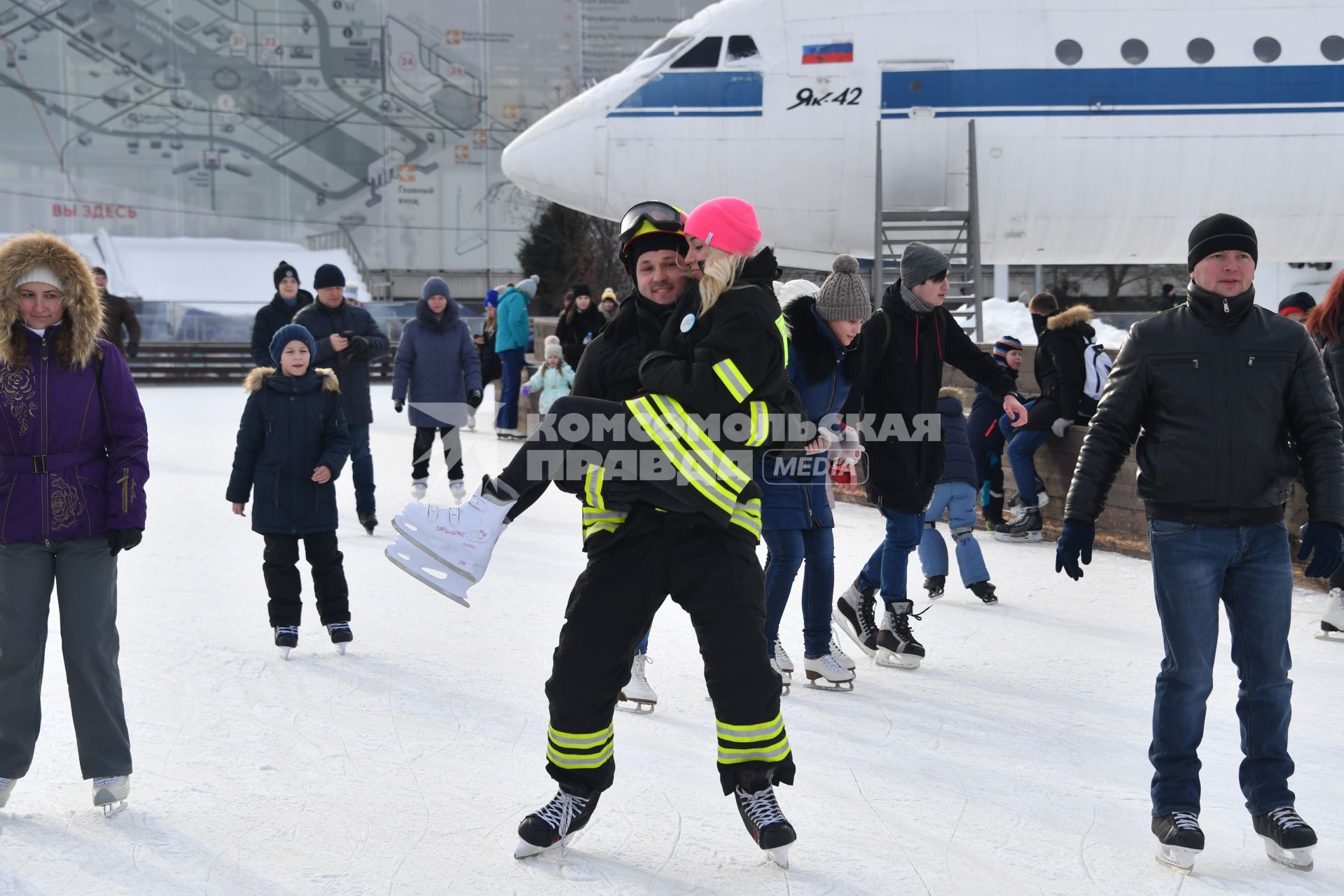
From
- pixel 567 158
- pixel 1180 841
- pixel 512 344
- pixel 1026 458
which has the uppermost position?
pixel 567 158

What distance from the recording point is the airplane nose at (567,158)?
13.6 metres

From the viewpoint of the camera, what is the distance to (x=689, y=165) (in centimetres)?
1354

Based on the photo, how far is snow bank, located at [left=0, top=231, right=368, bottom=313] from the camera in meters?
36.2

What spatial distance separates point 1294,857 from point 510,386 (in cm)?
1287

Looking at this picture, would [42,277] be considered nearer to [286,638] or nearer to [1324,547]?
[286,638]

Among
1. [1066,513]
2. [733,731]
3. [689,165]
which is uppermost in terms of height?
[689,165]

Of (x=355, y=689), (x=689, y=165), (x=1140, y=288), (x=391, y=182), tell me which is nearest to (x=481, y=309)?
(x=391, y=182)

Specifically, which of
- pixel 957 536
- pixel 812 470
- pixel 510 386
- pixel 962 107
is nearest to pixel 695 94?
pixel 962 107

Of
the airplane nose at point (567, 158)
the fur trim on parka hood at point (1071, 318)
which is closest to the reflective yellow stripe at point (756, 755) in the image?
the fur trim on parka hood at point (1071, 318)

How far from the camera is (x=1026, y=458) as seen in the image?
9.70 m

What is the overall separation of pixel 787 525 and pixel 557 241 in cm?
2591

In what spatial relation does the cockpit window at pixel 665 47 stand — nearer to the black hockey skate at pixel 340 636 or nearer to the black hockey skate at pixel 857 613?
the black hockey skate at pixel 857 613

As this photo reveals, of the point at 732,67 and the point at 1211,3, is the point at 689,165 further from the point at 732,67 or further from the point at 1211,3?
the point at 1211,3

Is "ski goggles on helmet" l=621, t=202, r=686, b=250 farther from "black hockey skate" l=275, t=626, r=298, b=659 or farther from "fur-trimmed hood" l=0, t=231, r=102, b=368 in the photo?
"black hockey skate" l=275, t=626, r=298, b=659
